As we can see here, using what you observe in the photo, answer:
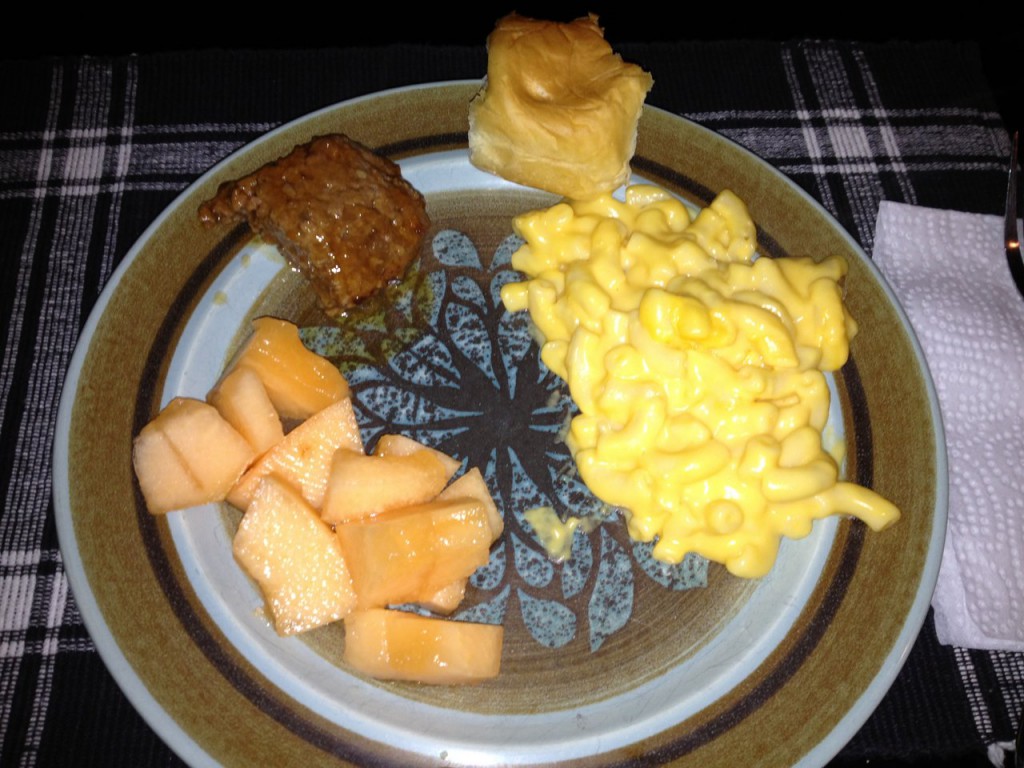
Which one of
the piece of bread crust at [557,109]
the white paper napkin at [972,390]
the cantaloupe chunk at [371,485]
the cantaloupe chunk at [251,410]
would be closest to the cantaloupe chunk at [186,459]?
the cantaloupe chunk at [251,410]

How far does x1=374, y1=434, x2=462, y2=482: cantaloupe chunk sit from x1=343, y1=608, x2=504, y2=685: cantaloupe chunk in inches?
11.8

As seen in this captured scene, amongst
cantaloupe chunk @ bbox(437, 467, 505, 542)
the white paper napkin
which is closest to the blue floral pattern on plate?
cantaloupe chunk @ bbox(437, 467, 505, 542)

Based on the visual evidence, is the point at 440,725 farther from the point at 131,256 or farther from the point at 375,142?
the point at 375,142

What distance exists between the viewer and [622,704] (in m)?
1.58

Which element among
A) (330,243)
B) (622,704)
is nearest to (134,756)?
(622,704)

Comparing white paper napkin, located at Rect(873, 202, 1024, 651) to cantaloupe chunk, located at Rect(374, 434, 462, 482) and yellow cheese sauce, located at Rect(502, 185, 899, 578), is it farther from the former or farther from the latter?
cantaloupe chunk, located at Rect(374, 434, 462, 482)

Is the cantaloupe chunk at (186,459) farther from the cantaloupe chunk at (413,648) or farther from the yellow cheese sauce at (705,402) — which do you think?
the yellow cheese sauce at (705,402)

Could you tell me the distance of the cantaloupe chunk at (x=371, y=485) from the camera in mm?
1600

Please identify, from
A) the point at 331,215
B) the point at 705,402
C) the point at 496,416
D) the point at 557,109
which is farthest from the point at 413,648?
the point at 557,109

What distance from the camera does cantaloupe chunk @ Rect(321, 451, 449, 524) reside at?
1.60 metres

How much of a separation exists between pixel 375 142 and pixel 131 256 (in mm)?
632

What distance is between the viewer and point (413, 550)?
5.08 ft

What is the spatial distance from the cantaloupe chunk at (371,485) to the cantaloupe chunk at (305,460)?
1.8 inches

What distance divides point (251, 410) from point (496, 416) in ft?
1.69
